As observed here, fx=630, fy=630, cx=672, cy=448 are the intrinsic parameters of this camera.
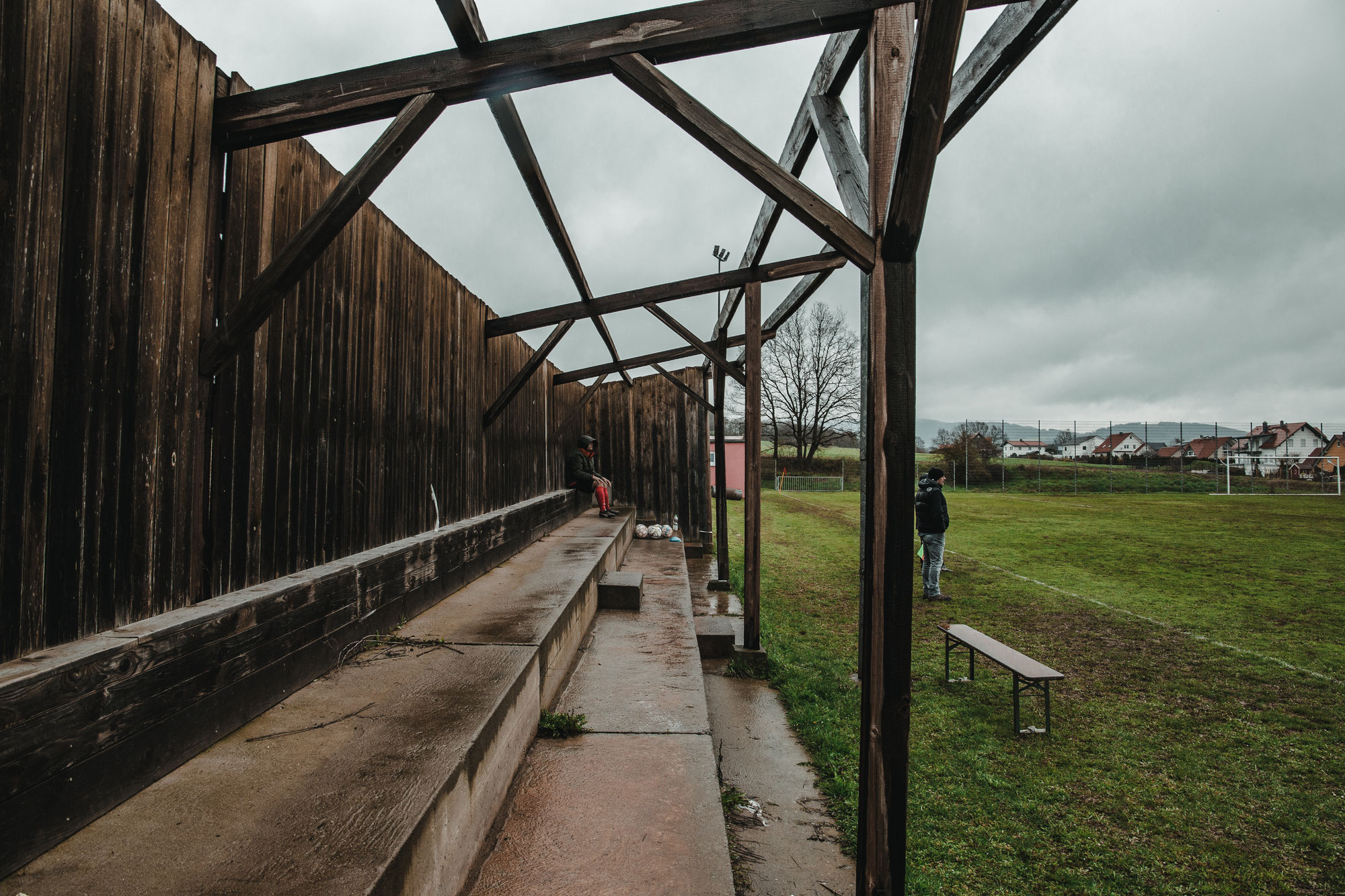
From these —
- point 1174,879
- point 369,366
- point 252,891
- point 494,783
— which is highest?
point 369,366

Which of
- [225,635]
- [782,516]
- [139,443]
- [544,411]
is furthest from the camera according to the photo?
[782,516]

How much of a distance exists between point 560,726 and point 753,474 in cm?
329

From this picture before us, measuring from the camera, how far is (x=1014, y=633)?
621 centimetres

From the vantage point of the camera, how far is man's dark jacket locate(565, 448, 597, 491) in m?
9.70

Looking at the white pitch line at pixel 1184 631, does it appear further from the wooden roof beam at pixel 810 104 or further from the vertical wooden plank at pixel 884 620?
the wooden roof beam at pixel 810 104

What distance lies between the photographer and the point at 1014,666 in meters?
4.13

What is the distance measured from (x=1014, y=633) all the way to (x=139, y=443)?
22.4 feet

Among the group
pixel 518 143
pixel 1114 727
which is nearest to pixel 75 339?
pixel 518 143

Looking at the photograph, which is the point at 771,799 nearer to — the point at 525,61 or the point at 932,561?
the point at 525,61

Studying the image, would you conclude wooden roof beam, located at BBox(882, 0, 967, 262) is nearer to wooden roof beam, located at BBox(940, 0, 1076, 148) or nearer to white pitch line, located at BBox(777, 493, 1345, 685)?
wooden roof beam, located at BBox(940, 0, 1076, 148)

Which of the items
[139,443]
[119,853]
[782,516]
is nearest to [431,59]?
[139,443]

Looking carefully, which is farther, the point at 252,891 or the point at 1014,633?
the point at 1014,633

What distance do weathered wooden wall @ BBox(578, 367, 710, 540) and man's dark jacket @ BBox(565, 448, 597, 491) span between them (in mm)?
1342

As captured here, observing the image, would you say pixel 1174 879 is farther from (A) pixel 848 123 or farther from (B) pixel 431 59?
(B) pixel 431 59
